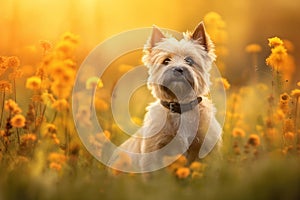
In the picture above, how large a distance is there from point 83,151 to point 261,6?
7.40m

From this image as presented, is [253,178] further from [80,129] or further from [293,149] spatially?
[80,129]

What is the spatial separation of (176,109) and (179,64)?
418 millimetres

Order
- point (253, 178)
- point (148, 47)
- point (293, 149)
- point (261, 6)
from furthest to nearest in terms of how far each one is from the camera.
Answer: point (261, 6) → point (148, 47) → point (293, 149) → point (253, 178)

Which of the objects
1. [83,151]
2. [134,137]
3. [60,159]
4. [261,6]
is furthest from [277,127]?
[261,6]

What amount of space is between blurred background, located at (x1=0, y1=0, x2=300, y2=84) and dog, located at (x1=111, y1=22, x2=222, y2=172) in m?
4.06

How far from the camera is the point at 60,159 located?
4.45 m

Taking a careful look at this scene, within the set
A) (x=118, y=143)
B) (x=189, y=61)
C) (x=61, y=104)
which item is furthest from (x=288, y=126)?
(x=61, y=104)

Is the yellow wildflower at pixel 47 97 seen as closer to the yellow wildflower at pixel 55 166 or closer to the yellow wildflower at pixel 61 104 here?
the yellow wildflower at pixel 61 104

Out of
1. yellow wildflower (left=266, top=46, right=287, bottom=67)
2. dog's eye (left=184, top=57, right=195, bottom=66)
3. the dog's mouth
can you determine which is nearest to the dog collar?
the dog's mouth

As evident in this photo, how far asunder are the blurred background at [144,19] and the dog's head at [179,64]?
396 cm

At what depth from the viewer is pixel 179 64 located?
18.3 feet

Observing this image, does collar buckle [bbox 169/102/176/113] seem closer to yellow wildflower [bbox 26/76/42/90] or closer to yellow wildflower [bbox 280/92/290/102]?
yellow wildflower [bbox 280/92/290/102]

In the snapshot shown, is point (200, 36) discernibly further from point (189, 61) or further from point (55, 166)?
point (55, 166)

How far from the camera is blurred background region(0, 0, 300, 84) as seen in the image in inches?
411
